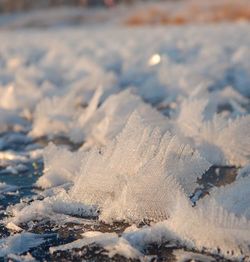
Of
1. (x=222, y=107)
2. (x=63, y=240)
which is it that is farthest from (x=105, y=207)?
(x=222, y=107)

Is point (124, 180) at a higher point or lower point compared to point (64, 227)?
higher

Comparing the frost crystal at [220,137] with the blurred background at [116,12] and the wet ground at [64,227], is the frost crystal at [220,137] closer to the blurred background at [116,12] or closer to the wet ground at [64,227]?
the wet ground at [64,227]

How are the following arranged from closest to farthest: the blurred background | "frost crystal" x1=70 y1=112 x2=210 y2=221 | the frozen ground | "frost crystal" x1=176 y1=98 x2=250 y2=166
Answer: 1. the frozen ground
2. "frost crystal" x1=70 y1=112 x2=210 y2=221
3. "frost crystal" x1=176 y1=98 x2=250 y2=166
4. the blurred background

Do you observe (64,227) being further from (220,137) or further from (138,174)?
(220,137)

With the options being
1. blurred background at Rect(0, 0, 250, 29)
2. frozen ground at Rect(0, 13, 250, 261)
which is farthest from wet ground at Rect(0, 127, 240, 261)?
blurred background at Rect(0, 0, 250, 29)

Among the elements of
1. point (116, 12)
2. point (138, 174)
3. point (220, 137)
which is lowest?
point (138, 174)

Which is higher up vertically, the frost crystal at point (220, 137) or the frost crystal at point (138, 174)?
the frost crystal at point (220, 137)

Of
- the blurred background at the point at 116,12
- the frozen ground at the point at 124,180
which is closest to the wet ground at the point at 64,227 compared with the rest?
the frozen ground at the point at 124,180

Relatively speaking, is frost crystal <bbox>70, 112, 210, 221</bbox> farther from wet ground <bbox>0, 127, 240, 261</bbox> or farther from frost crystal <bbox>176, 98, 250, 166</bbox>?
frost crystal <bbox>176, 98, 250, 166</bbox>

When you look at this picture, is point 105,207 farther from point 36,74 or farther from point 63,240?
point 36,74

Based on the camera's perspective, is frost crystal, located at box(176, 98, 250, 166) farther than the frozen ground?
Yes

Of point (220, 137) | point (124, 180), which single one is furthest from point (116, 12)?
point (124, 180)

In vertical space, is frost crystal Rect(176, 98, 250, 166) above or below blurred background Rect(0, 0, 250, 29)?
below
